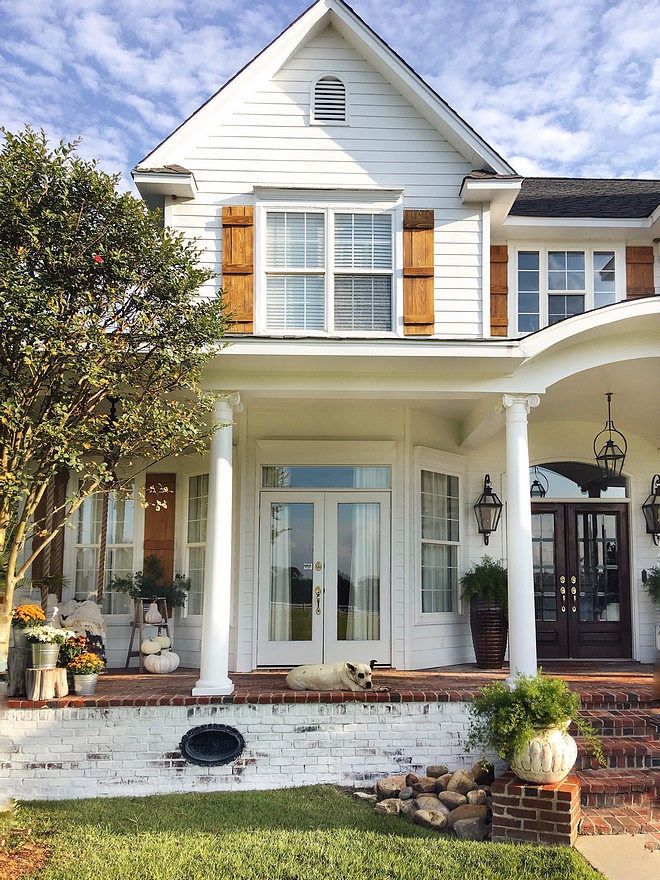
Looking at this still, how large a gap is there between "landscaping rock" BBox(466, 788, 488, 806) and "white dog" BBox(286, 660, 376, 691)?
60.4 inches

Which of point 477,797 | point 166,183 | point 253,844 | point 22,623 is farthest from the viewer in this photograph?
point 166,183

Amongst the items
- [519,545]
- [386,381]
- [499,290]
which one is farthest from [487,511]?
[386,381]

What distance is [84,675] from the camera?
723 centimetres

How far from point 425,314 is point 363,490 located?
7.85 feet

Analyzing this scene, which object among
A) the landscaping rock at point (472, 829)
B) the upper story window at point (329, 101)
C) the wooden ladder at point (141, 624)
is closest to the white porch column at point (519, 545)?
the landscaping rock at point (472, 829)

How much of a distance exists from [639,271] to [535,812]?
22.1 feet

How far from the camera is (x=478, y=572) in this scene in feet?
31.1

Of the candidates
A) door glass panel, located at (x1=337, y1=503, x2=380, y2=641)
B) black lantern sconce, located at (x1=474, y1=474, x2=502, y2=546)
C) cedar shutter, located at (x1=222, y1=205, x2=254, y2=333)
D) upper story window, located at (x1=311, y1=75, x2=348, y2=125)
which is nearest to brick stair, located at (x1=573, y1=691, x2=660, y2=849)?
door glass panel, located at (x1=337, y1=503, x2=380, y2=641)

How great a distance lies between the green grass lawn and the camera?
480cm

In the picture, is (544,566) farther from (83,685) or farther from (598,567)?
(83,685)

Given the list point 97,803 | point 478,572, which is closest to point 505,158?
point 478,572

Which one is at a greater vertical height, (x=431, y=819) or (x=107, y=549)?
(x=107, y=549)

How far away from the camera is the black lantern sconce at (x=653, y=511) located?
32.5 feet

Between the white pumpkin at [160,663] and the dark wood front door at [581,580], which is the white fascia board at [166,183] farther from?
the dark wood front door at [581,580]
